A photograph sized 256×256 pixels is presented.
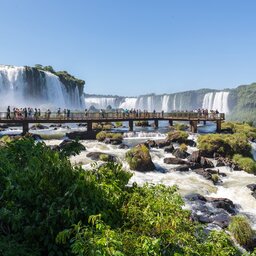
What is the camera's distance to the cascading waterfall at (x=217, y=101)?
142 meters

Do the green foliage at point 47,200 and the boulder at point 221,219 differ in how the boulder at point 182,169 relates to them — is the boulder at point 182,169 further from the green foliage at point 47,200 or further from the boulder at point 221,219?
the green foliage at point 47,200

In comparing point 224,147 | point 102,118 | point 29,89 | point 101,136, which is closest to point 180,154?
point 224,147

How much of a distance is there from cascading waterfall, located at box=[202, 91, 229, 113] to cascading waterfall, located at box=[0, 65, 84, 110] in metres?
62.2

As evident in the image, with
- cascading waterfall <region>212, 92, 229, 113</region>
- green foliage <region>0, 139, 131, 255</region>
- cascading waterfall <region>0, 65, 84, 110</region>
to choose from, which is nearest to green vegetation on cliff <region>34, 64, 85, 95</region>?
cascading waterfall <region>0, 65, 84, 110</region>

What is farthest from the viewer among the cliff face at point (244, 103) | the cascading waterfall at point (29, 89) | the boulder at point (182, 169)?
the cliff face at point (244, 103)

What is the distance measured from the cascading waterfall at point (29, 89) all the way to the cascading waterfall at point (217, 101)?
62.2 metres

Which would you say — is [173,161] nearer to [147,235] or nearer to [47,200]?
[147,235]

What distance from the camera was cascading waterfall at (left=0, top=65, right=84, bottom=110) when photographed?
286ft

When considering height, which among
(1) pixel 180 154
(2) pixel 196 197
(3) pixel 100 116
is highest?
(3) pixel 100 116

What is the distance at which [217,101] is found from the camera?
143625 mm

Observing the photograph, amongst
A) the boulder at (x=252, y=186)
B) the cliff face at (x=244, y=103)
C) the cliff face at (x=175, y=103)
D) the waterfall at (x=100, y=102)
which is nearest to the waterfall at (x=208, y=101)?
the cliff face at (x=175, y=103)

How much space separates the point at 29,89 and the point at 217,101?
78.9 meters

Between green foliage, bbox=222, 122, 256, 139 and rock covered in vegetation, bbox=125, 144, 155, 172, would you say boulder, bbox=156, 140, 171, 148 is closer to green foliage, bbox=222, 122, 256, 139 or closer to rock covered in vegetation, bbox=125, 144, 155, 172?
rock covered in vegetation, bbox=125, 144, 155, 172

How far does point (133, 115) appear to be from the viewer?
56.3 meters
